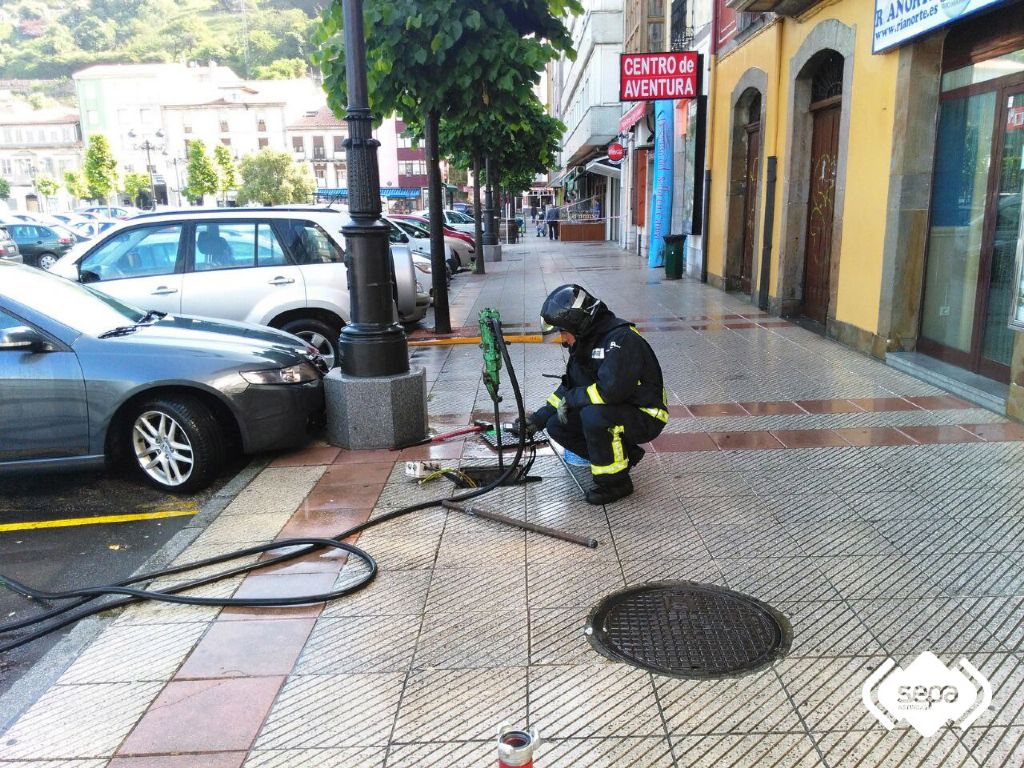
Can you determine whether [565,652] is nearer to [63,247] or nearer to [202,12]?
[63,247]

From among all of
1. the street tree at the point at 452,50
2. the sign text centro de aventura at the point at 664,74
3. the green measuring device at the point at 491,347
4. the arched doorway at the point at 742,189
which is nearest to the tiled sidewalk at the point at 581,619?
the green measuring device at the point at 491,347

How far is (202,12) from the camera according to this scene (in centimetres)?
18112

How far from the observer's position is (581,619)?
11.4ft

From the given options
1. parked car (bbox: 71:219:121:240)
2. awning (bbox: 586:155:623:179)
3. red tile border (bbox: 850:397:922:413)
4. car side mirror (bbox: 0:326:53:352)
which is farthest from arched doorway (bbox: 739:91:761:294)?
parked car (bbox: 71:219:121:240)

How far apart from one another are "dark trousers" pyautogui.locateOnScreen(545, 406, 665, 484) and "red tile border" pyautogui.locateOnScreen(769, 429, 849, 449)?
5.40 ft

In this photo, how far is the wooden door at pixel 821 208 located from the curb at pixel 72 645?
824 cm

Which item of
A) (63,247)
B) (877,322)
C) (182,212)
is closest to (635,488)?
(877,322)

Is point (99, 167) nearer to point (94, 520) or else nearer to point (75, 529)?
point (94, 520)

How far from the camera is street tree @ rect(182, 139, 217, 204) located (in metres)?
81.0

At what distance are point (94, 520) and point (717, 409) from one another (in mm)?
4833

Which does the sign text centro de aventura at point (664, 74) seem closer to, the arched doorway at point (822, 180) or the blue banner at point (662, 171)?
the blue banner at point (662, 171)

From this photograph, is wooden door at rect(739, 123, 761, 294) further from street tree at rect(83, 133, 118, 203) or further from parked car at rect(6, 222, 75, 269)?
street tree at rect(83, 133, 118, 203)

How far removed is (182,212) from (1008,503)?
7884 millimetres

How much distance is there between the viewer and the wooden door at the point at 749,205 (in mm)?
13828
